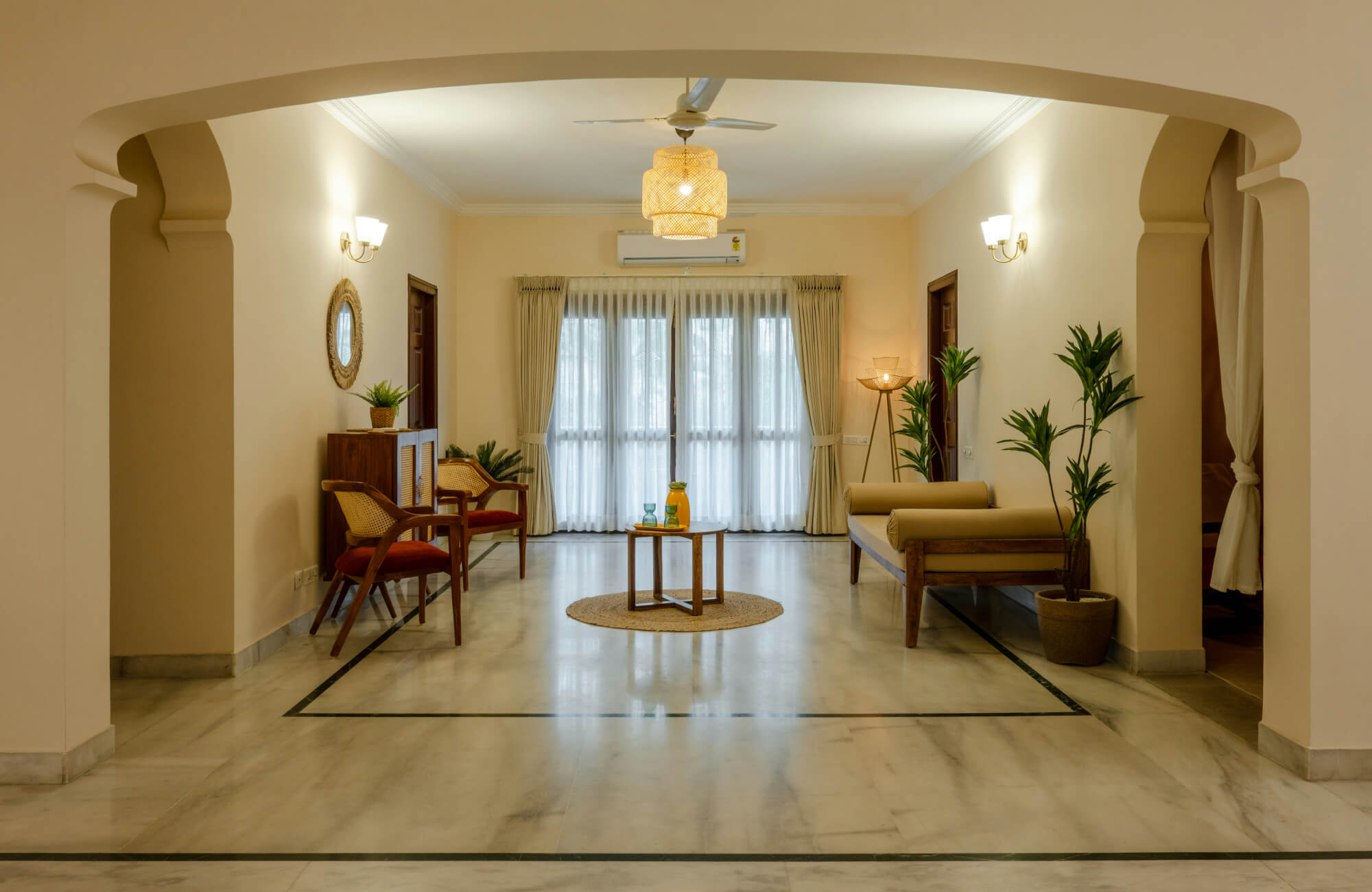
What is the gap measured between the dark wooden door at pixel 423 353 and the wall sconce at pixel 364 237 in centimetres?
140

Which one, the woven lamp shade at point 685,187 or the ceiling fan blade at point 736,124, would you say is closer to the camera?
the ceiling fan blade at point 736,124

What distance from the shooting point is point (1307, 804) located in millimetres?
2865

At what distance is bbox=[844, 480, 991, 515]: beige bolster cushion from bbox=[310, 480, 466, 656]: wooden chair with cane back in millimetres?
2840

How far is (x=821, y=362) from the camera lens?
342 inches

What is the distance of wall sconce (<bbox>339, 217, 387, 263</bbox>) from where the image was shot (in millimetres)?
5676

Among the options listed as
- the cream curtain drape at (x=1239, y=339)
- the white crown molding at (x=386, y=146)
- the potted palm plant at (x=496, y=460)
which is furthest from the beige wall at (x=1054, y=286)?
the potted palm plant at (x=496, y=460)

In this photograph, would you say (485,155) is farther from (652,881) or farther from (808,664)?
(652,881)

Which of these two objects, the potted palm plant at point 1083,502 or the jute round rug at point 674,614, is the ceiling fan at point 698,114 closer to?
the potted palm plant at point 1083,502

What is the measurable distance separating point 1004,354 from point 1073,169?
135cm

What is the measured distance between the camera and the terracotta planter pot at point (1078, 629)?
14.3 feet

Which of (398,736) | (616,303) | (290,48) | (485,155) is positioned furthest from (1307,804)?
(616,303)

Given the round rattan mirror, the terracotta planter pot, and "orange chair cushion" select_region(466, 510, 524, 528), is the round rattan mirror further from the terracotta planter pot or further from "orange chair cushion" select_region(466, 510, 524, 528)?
the terracotta planter pot

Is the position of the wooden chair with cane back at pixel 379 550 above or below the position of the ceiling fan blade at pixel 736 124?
below

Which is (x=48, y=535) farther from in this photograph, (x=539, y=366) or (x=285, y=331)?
(x=539, y=366)
